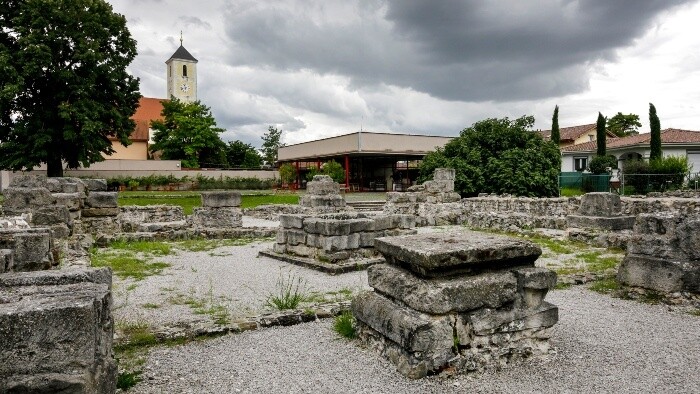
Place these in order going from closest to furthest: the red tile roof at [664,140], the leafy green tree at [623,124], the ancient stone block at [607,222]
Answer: the ancient stone block at [607,222] → the red tile roof at [664,140] → the leafy green tree at [623,124]

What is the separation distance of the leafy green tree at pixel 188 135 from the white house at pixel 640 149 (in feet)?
101

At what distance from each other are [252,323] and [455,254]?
218 centimetres

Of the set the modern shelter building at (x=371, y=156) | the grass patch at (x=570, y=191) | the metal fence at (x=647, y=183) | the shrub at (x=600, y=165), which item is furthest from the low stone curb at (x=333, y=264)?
the shrub at (x=600, y=165)

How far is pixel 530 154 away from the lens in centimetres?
2428

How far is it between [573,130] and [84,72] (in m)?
43.1

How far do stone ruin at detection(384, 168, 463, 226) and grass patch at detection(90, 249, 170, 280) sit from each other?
1057cm

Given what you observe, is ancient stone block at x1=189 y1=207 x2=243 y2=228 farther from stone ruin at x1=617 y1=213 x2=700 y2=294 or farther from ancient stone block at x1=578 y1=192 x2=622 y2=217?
stone ruin at x1=617 y1=213 x2=700 y2=294

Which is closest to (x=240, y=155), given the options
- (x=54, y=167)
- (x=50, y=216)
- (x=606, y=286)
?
(x=54, y=167)

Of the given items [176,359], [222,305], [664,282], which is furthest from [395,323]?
[664,282]

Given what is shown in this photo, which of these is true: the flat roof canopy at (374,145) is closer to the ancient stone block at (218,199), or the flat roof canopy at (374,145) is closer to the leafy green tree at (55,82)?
the leafy green tree at (55,82)

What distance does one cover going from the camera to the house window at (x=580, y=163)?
39781 mm

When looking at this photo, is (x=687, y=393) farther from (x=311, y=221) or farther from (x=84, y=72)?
(x=84, y=72)

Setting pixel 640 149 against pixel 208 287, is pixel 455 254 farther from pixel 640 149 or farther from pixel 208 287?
pixel 640 149

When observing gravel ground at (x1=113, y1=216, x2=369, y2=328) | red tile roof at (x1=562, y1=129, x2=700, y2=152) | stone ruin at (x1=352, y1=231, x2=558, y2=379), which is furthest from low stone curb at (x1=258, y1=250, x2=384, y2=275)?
red tile roof at (x1=562, y1=129, x2=700, y2=152)
